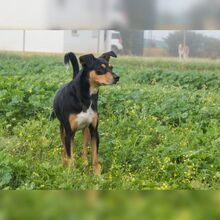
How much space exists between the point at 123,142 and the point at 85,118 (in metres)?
0.54

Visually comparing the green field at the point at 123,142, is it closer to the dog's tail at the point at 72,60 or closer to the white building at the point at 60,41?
the dog's tail at the point at 72,60

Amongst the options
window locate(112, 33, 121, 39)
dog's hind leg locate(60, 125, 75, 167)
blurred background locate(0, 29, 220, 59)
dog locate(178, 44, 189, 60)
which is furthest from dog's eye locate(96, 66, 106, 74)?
dog locate(178, 44, 189, 60)

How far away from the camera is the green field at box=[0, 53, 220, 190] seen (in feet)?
10.0

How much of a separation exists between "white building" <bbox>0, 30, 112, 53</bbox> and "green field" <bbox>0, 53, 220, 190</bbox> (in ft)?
21.4

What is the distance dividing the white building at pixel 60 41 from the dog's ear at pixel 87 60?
27.7 ft

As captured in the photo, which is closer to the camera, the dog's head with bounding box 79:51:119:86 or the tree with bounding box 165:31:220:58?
the dog's head with bounding box 79:51:119:86

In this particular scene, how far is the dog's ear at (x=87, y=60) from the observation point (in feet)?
13.2

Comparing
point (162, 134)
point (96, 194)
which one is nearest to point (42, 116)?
point (162, 134)

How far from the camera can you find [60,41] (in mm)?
13812

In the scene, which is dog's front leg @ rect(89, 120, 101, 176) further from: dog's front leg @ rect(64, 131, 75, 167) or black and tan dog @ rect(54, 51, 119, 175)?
dog's front leg @ rect(64, 131, 75, 167)

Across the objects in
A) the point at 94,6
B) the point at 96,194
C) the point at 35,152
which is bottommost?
the point at 35,152

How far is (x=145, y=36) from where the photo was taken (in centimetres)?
1622

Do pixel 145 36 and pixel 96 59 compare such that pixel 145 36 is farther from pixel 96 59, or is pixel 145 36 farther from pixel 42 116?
pixel 96 59

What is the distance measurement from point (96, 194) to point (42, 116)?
4642mm
